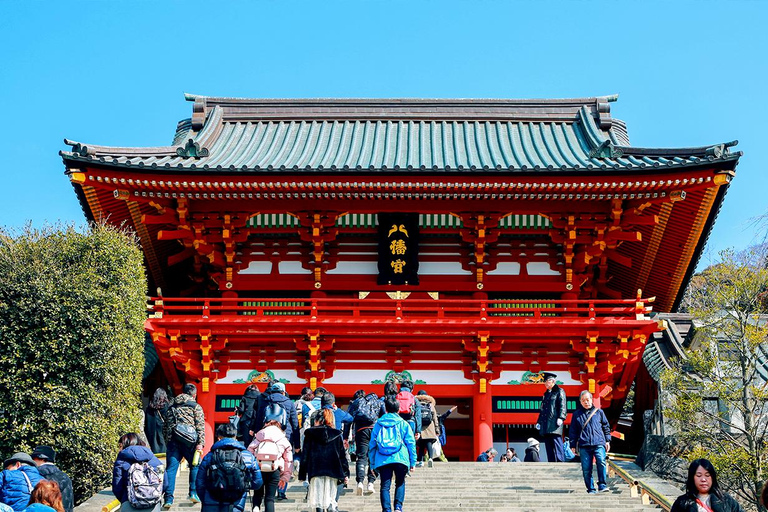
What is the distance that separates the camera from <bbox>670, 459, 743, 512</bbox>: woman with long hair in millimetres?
7925

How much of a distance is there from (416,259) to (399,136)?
4476 millimetres

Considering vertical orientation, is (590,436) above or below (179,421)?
below

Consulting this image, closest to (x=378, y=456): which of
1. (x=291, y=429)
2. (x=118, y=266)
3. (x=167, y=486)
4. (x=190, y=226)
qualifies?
(x=291, y=429)

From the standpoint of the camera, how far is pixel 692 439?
47.1 feet

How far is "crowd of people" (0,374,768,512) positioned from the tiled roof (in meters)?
7.50

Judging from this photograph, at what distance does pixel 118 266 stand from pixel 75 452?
320 cm

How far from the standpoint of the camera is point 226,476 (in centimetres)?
962

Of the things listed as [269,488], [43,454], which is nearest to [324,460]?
[269,488]

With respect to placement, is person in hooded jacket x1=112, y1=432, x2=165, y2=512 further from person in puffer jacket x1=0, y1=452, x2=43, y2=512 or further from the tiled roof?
the tiled roof

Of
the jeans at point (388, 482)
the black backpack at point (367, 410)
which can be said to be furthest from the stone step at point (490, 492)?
the jeans at point (388, 482)

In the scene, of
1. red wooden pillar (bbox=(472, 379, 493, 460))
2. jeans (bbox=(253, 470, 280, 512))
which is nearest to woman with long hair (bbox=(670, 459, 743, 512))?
jeans (bbox=(253, 470, 280, 512))

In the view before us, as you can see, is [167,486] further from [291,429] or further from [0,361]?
[0,361]

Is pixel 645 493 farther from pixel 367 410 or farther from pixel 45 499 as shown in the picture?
pixel 45 499

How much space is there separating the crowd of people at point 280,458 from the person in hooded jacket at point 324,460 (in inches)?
0.5
